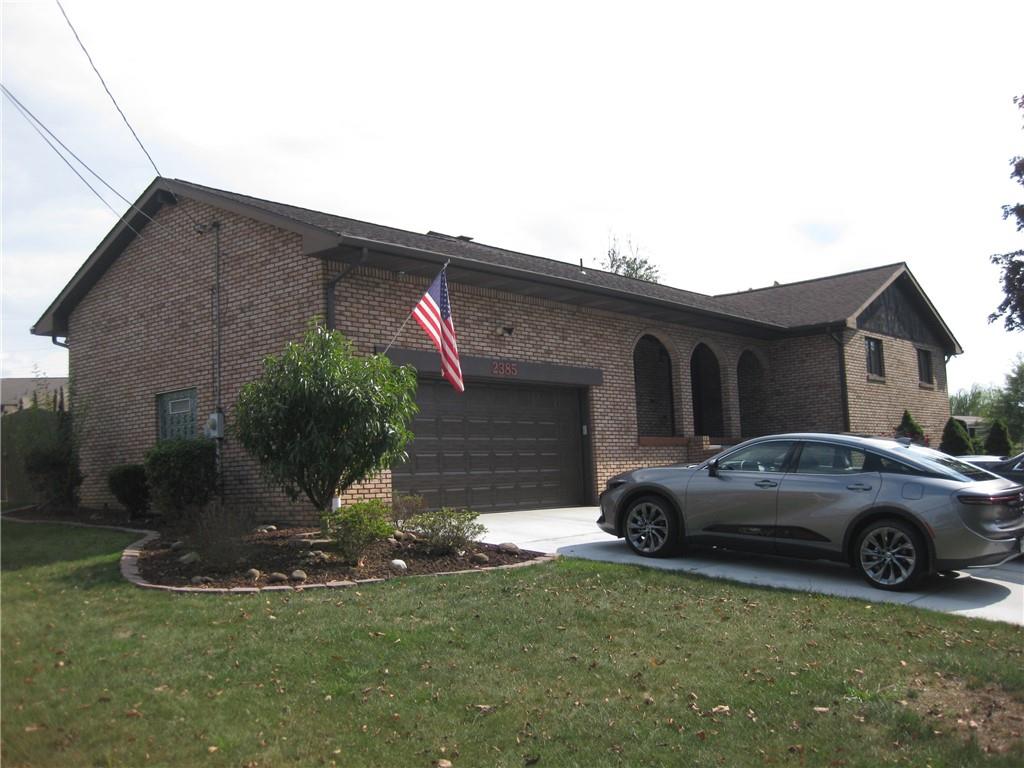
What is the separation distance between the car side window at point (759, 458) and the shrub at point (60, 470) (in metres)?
8.18

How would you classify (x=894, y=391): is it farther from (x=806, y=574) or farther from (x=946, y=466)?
(x=806, y=574)

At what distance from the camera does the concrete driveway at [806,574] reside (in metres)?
7.73

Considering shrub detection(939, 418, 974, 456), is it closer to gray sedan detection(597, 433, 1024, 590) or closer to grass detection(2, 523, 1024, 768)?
gray sedan detection(597, 433, 1024, 590)

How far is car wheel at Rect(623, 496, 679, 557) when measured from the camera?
9.61 meters

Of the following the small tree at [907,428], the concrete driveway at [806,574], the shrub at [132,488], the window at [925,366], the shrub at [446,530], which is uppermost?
the window at [925,366]

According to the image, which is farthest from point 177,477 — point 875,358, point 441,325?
point 875,358

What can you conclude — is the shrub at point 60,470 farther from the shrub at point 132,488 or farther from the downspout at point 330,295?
the downspout at point 330,295

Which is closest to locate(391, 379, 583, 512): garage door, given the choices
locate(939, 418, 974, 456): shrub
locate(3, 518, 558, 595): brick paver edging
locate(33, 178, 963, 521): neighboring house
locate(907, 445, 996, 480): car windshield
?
locate(33, 178, 963, 521): neighboring house

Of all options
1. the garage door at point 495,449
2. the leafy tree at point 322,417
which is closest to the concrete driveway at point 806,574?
the garage door at point 495,449

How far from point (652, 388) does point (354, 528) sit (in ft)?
46.1

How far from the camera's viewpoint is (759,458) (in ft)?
30.7

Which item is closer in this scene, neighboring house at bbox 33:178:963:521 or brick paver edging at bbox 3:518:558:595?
brick paver edging at bbox 3:518:558:595

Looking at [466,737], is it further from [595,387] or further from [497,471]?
[595,387]

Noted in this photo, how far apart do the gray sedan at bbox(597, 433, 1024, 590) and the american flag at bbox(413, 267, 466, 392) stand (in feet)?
8.97
